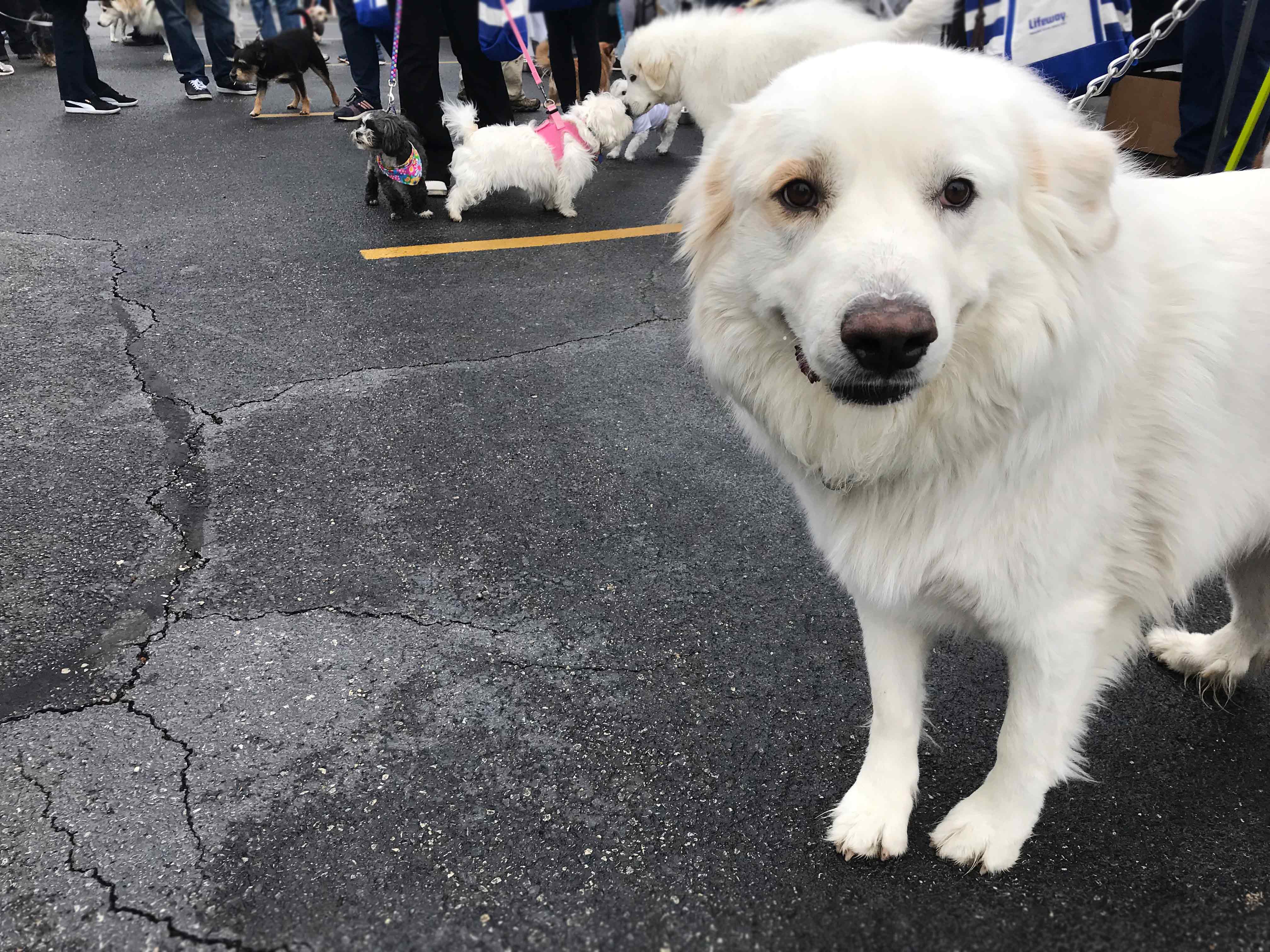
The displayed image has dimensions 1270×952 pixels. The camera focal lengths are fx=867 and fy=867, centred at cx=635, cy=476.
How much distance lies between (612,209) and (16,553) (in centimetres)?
475

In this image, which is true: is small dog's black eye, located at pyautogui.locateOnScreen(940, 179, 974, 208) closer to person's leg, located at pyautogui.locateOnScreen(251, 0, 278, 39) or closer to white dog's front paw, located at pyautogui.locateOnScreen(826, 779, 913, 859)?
white dog's front paw, located at pyautogui.locateOnScreen(826, 779, 913, 859)

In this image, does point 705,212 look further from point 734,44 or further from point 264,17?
point 264,17

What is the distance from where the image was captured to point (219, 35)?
33.1 ft

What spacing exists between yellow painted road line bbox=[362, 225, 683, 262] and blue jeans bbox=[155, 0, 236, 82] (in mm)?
5966

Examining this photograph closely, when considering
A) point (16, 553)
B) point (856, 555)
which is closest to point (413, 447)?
point (16, 553)

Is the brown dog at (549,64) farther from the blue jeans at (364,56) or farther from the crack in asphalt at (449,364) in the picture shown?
the crack in asphalt at (449,364)

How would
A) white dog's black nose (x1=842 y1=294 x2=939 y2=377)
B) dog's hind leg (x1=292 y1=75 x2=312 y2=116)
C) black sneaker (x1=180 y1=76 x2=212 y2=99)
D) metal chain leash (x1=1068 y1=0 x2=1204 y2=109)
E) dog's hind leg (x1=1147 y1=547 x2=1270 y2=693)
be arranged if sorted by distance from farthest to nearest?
1. black sneaker (x1=180 y1=76 x2=212 y2=99)
2. dog's hind leg (x1=292 y1=75 x2=312 y2=116)
3. metal chain leash (x1=1068 y1=0 x2=1204 y2=109)
4. dog's hind leg (x1=1147 y1=547 x2=1270 y2=693)
5. white dog's black nose (x1=842 y1=294 x2=939 y2=377)

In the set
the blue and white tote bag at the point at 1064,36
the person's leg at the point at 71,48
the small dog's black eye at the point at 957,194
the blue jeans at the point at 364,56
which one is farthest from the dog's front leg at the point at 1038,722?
the person's leg at the point at 71,48

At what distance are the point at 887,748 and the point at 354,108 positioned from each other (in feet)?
28.7

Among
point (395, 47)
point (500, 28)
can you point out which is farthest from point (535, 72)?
point (395, 47)

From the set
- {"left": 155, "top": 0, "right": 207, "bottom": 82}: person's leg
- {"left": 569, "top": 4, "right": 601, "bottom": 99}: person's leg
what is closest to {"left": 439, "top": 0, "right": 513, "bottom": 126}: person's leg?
{"left": 569, "top": 4, "right": 601, "bottom": 99}: person's leg

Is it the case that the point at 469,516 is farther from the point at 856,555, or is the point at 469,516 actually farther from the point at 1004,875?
the point at 1004,875

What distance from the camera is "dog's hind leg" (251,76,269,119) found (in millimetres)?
8875

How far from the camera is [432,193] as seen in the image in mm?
6457
